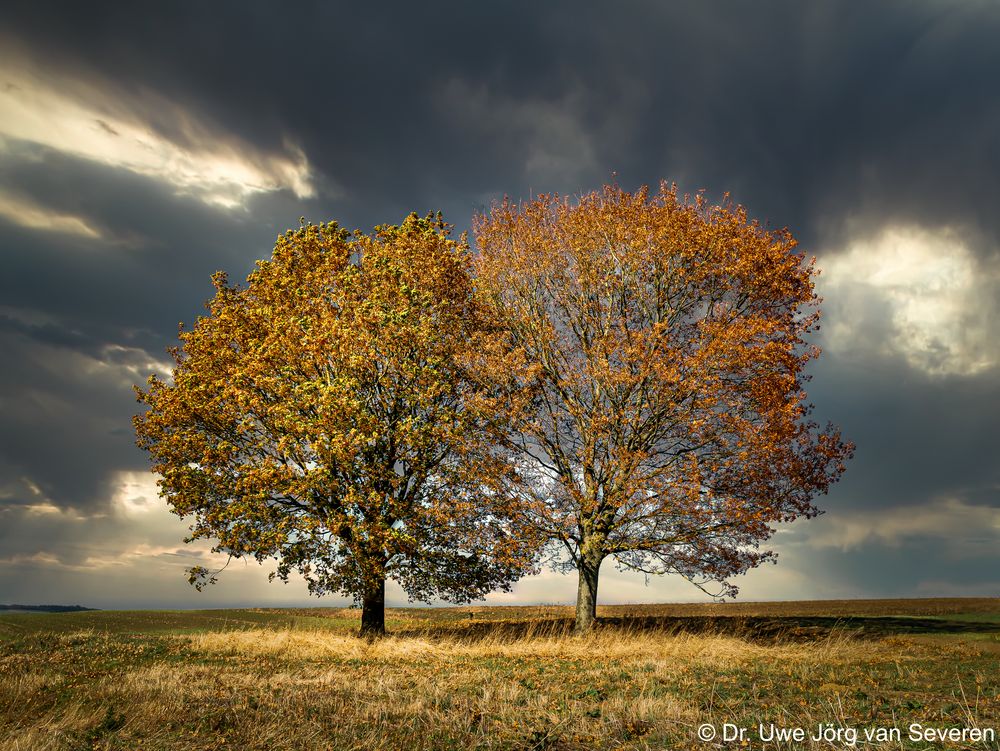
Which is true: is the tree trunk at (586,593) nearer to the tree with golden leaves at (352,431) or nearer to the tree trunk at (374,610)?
the tree with golden leaves at (352,431)

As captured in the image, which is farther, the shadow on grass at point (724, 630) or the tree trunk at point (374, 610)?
the tree trunk at point (374, 610)

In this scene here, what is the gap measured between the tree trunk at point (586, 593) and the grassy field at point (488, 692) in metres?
2.26

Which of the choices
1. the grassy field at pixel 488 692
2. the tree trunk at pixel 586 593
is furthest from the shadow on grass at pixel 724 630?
the grassy field at pixel 488 692

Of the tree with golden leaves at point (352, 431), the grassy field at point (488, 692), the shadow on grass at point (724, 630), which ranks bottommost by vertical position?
the shadow on grass at point (724, 630)

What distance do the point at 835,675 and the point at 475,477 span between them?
490 inches

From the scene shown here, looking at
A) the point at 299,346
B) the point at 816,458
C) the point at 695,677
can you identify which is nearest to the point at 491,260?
the point at 299,346

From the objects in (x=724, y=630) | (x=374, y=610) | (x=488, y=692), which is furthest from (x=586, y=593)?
(x=488, y=692)

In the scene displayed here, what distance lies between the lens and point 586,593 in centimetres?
2447

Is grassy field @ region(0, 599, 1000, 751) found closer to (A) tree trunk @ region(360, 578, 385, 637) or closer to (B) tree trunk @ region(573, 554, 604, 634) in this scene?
(B) tree trunk @ region(573, 554, 604, 634)

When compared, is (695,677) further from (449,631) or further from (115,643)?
(115,643)

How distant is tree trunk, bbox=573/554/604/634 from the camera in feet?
79.7

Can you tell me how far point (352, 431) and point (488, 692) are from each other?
12.1m

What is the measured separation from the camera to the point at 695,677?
1362 centimetres

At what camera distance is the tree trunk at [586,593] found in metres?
24.3
